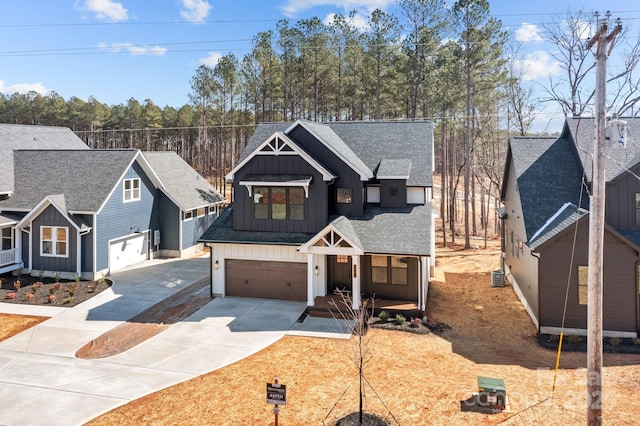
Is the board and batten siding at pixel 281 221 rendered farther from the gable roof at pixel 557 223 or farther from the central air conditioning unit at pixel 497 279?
the central air conditioning unit at pixel 497 279

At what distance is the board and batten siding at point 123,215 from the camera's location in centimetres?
2153

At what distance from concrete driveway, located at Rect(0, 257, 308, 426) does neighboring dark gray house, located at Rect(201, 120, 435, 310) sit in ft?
4.35

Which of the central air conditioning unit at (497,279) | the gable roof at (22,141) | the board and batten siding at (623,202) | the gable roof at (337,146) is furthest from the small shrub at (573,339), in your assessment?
the gable roof at (22,141)

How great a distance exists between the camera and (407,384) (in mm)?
10500

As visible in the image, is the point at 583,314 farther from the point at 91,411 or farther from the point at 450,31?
the point at 450,31

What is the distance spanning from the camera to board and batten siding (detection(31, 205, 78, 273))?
818 inches

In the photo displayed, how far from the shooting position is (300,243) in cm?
1702

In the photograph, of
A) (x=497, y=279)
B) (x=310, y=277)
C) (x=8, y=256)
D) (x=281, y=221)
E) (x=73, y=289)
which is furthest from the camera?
(x=8, y=256)

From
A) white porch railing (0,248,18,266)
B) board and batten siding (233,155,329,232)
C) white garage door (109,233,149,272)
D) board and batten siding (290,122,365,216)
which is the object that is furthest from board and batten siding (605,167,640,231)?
white porch railing (0,248,18,266)

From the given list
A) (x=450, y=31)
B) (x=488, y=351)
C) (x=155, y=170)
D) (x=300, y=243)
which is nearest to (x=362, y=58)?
(x=450, y=31)

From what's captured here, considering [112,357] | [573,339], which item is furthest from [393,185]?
[112,357]

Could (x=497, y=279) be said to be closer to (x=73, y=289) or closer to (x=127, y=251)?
(x=73, y=289)

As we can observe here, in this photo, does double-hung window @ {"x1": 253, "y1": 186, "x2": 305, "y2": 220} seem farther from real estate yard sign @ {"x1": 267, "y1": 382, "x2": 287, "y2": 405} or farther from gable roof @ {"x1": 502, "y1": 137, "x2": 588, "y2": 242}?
real estate yard sign @ {"x1": 267, "y1": 382, "x2": 287, "y2": 405}

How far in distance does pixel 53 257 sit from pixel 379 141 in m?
17.4
